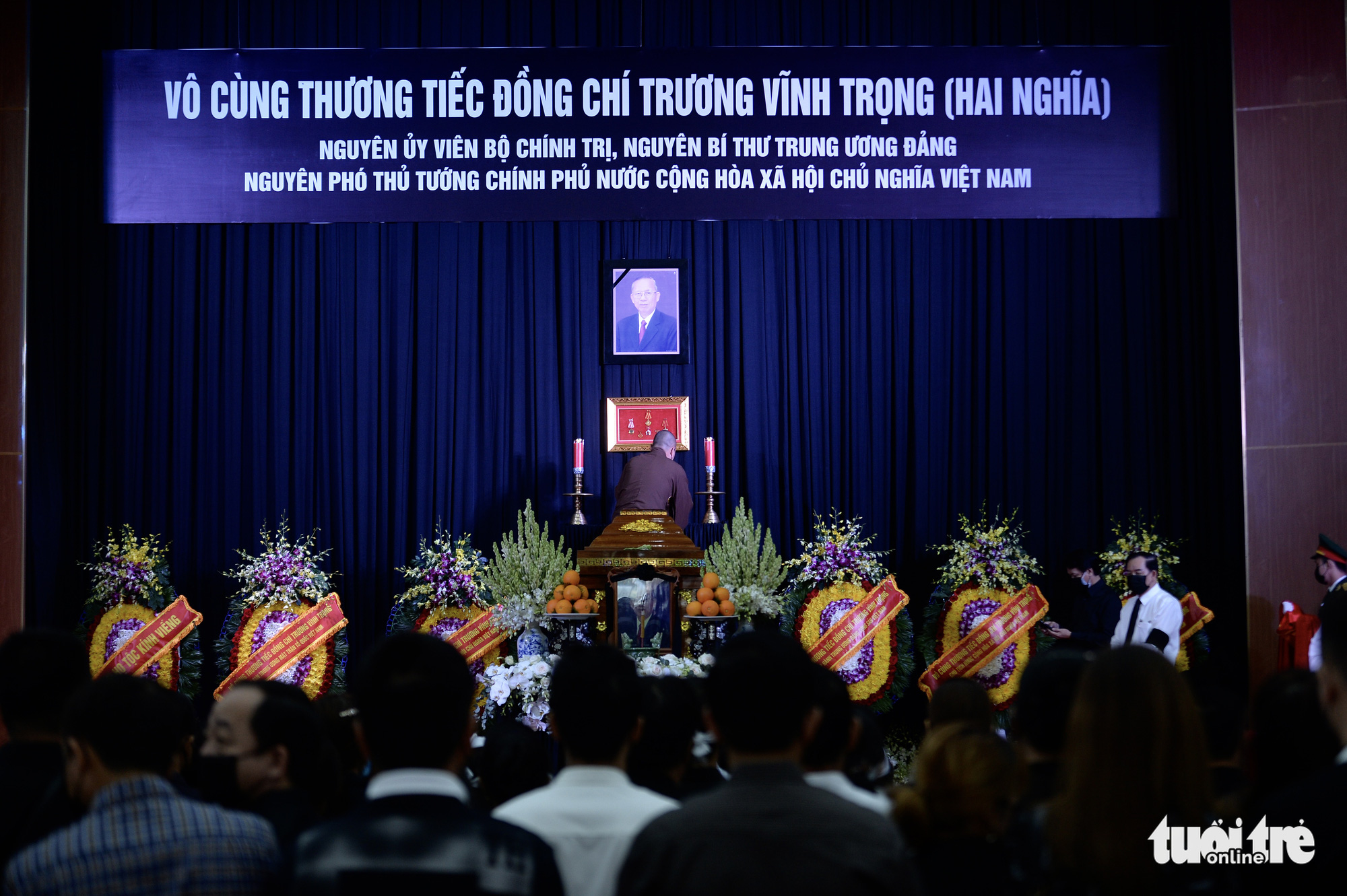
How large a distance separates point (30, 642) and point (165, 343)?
277 inches

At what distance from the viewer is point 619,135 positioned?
26.5 ft

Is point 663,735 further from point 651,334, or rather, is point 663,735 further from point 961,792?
point 651,334

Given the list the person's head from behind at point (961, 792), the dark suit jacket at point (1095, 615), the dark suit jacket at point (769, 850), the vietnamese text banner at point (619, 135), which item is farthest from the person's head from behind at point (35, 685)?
the vietnamese text banner at point (619, 135)

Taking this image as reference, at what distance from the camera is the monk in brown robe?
700 cm

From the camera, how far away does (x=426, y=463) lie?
8.77 metres

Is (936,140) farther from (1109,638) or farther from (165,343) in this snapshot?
(165,343)

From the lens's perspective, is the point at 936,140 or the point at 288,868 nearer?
the point at 288,868

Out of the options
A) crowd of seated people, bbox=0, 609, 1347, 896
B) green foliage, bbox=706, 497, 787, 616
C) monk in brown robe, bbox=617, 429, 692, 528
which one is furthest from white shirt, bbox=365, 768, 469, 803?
green foliage, bbox=706, 497, 787, 616

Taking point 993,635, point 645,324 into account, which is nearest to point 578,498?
point 645,324

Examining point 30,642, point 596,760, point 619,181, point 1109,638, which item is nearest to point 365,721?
point 596,760

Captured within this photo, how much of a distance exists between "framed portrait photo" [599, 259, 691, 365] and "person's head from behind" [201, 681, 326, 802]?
666cm

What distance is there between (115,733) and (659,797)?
0.88 metres

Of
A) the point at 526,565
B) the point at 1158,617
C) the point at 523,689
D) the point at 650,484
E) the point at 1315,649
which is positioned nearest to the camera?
the point at 523,689

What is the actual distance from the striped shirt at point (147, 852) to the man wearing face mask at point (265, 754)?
0.39 metres
